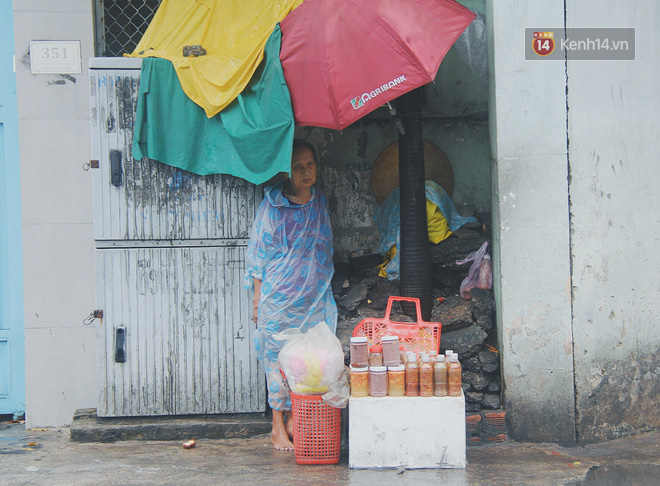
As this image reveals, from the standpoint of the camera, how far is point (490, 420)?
16.1ft

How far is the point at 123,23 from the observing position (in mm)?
5836

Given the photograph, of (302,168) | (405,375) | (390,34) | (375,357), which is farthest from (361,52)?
(405,375)

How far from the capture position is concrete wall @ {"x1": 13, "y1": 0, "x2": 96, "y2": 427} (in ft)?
18.5

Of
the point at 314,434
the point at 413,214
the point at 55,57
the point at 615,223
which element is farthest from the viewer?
the point at 55,57

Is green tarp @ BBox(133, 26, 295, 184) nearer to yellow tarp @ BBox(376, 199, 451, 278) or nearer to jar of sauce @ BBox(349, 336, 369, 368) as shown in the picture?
jar of sauce @ BBox(349, 336, 369, 368)

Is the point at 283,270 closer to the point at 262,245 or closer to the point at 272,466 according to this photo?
the point at 262,245

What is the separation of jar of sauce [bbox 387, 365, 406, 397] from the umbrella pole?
0.99 meters

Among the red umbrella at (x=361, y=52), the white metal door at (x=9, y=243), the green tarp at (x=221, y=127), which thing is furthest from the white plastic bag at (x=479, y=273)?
the white metal door at (x=9, y=243)

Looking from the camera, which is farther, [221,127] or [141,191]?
[141,191]

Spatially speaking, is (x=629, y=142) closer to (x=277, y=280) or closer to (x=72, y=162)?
(x=277, y=280)

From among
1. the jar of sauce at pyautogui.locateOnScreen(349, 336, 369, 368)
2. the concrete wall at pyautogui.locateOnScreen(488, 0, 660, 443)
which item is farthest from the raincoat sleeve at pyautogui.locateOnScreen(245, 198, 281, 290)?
the concrete wall at pyautogui.locateOnScreen(488, 0, 660, 443)

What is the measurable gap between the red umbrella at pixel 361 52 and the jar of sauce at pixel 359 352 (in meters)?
1.47

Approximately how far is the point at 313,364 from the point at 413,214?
5.07 ft

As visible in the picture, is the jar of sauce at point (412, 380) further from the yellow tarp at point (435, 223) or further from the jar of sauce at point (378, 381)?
the yellow tarp at point (435, 223)
